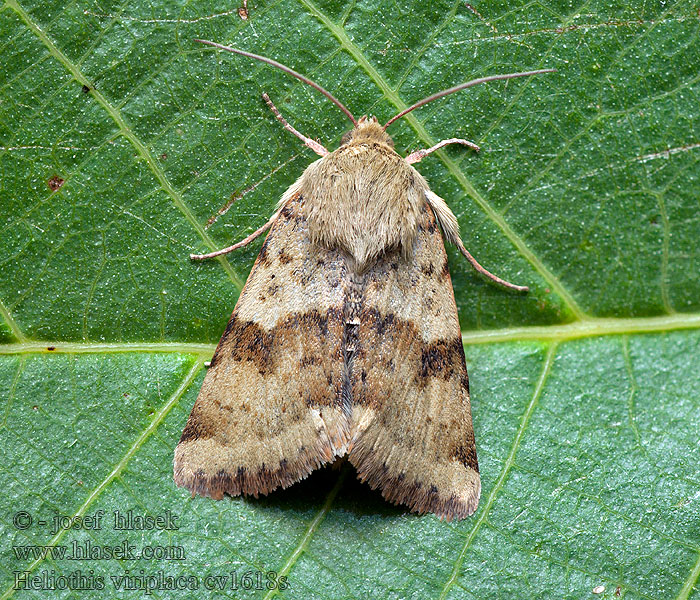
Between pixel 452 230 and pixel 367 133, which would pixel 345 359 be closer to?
pixel 452 230

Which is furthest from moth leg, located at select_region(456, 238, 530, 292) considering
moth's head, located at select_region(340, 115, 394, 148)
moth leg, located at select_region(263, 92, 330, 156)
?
moth leg, located at select_region(263, 92, 330, 156)

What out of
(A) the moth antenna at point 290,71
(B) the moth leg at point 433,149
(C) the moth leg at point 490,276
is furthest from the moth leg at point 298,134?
(C) the moth leg at point 490,276

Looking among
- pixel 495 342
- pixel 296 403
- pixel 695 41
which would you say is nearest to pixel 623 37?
pixel 695 41

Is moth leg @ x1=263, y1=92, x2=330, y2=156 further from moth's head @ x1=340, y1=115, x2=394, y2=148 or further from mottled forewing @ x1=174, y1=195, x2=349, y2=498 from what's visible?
Answer: mottled forewing @ x1=174, y1=195, x2=349, y2=498

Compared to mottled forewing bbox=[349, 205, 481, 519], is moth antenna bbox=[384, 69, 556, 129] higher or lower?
higher

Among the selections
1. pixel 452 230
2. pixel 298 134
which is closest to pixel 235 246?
pixel 298 134

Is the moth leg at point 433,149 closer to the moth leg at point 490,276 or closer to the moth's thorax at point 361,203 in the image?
the moth's thorax at point 361,203
